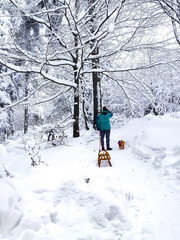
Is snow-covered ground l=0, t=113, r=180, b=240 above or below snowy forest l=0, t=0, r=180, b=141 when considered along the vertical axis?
below

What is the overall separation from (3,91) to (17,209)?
41.9 feet

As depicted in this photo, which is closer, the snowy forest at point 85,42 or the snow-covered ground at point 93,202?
the snow-covered ground at point 93,202

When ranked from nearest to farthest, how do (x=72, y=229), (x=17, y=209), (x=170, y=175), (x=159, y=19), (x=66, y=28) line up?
(x=72, y=229)
(x=17, y=209)
(x=170, y=175)
(x=159, y=19)
(x=66, y=28)

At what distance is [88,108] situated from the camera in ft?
65.4

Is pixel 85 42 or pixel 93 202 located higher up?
pixel 85 42

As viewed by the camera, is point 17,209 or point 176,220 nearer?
point 17,209

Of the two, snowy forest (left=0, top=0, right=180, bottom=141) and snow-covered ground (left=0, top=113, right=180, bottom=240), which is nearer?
snow-covered ground (left=0, top=113, right=180, bottom=240)

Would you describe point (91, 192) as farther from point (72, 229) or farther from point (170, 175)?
point (170, 175)

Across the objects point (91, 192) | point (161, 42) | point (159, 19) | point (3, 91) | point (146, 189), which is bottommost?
point (146, 189)

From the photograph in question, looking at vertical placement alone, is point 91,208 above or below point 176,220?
above

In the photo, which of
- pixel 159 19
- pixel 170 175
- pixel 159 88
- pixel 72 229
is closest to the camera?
pixel 72 229

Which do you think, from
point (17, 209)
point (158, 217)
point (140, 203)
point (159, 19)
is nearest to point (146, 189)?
point (140, 203)

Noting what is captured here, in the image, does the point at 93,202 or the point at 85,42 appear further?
the point at 85,42

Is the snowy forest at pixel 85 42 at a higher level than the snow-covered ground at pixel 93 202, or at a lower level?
higher
